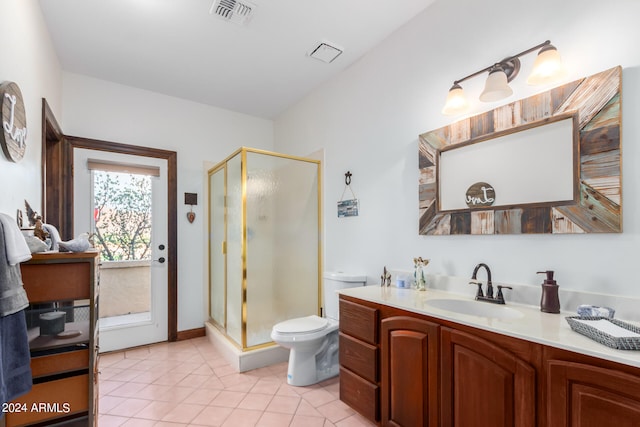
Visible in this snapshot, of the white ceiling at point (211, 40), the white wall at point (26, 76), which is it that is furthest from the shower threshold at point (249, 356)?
the white ceiling at point (211, 40)

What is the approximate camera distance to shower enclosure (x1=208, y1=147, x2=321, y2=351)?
2793 mm

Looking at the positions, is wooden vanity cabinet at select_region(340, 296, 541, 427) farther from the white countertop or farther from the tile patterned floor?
the tile patterned floor

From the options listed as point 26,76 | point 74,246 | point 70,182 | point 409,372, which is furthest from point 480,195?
point 70,182

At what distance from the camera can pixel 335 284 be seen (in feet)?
8.64

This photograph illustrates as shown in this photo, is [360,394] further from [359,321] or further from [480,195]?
[480,195]

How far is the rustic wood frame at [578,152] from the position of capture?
1.33 metres

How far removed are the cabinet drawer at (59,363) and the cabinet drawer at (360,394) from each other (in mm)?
1420

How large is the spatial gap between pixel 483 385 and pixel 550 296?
1.77ft

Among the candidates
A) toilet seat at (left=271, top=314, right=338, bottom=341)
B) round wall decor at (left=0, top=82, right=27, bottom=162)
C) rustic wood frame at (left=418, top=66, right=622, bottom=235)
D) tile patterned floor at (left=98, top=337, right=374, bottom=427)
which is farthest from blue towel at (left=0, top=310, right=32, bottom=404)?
rustic wood frame at (left=418, top=66, right=622, bottom=235)

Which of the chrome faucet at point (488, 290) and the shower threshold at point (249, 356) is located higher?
the chrome faucet at point (488, 290)

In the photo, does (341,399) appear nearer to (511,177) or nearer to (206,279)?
(511,177)

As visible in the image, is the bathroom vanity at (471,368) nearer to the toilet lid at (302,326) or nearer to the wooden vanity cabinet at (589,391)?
the wooden vanity cabinet at (589,391)

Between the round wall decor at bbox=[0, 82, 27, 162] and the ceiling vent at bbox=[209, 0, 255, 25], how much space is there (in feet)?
4.08

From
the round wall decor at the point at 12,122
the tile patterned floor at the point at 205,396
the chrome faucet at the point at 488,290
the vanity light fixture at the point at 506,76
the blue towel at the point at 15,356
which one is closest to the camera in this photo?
the blue towel at the point at 15,356
